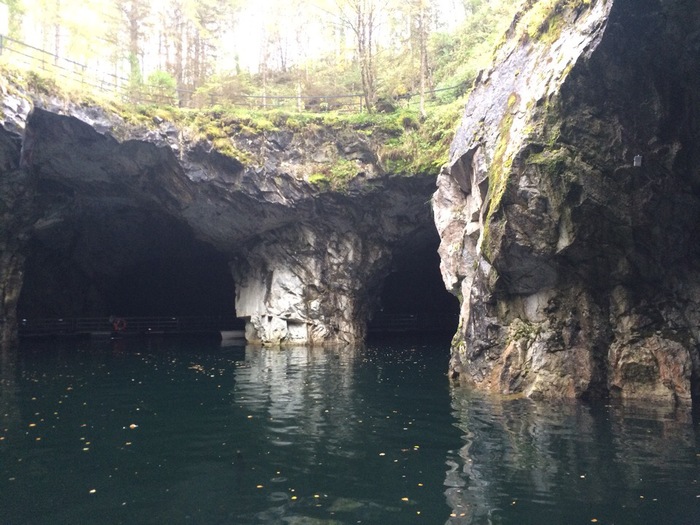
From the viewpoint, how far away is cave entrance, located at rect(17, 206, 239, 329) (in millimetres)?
34562

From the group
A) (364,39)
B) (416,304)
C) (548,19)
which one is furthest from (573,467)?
(416,304)

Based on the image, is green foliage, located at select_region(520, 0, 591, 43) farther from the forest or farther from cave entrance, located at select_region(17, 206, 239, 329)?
cave entrance, located at select_region(17, 206, 239, 329)

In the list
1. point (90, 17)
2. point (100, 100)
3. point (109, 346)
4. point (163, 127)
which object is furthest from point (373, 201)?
point (90, 17)

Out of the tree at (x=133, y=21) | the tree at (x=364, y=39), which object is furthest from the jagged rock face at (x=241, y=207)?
the tree at (x=133, y=21)

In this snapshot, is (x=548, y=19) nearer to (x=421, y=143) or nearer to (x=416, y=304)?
(x=421, y=143)

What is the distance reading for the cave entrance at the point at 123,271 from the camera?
34.6 m

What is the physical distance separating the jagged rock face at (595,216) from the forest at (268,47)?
47.1ft

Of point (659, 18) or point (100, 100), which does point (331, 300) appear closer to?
point (100, 100)

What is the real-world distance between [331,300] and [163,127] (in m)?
12.8

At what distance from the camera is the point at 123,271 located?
132ft

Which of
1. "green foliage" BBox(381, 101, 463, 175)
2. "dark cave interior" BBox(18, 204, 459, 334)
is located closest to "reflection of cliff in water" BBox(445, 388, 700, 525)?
"green foliage" BBox(381, 101, 463, 175)

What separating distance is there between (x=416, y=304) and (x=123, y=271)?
2157cm

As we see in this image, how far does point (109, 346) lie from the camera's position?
29.5 meters

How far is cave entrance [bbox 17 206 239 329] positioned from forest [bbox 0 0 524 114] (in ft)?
27.4
